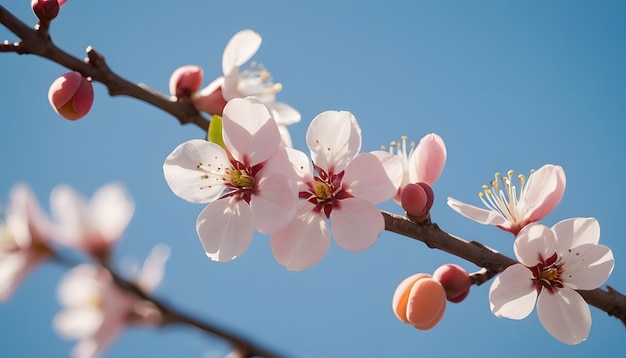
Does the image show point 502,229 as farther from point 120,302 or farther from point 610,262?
point 120,302

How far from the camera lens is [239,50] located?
1.25 m

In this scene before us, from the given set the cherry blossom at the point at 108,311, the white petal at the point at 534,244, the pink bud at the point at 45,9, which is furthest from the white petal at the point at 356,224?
the pink bud at the point at 45,9

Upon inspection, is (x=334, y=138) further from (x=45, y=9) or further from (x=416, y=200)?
(x=45, y=9)

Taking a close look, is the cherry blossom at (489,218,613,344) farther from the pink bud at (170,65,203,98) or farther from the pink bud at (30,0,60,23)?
the pink bud at (30,0,60,23)

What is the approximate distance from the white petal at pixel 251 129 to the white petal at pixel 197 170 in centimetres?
6

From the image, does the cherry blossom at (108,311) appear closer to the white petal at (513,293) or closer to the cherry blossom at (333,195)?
the cherry blossom at (333,195)

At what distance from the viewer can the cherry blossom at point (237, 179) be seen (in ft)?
2.61

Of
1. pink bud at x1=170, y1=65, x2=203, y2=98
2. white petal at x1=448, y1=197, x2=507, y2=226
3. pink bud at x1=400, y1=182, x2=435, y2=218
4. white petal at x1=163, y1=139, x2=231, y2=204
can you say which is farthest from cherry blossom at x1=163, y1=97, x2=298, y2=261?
pink bud at x1=170, y1=65, x2=203, y2=98

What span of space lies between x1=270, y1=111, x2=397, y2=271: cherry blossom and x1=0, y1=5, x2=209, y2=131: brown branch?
440 mm

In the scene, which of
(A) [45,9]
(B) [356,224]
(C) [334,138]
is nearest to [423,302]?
(B) [356,224]

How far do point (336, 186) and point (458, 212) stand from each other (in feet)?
0.67

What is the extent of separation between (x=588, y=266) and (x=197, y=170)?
597 millimetres

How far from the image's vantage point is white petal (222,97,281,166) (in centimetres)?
84

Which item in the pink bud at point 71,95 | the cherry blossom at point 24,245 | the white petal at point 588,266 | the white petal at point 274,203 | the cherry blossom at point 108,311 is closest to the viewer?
the cherry blossom at point 108,311
